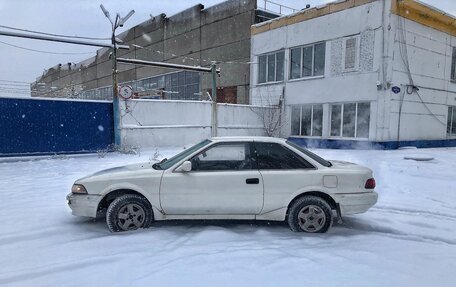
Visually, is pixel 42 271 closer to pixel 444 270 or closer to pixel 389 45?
pixel 444 270

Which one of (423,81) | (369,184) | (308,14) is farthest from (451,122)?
(369,184)

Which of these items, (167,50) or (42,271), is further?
(167,50)

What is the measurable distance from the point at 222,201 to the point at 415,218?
128 inches

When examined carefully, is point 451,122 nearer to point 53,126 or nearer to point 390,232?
point 390,232

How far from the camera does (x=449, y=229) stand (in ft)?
15.9

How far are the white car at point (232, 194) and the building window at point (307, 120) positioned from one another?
43.0ft

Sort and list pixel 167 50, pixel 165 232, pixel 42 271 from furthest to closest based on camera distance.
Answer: pixel 167 50, pixel 165 232, pixel 42 271

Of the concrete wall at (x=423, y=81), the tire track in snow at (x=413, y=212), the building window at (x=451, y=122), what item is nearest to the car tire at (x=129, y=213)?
the tire track in snow at (x=413, y=212)

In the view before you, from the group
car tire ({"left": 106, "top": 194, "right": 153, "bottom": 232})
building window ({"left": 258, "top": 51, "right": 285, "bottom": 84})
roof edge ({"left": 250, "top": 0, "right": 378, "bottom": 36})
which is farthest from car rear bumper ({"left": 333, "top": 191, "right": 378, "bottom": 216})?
building window ({"left": 258, "top": 51, "right": 285, "bottom": 84})

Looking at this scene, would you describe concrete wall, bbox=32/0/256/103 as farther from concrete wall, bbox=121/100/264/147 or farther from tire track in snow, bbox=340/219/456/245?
tire track in snow, bbox=340/219/456/245

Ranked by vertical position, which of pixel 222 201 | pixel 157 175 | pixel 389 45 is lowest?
pixel 222 201

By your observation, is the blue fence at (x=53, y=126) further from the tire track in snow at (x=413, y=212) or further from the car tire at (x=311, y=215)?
the tire track in snow at (x=413, y=212)

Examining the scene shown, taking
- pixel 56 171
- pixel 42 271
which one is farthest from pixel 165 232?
pixel 56 171

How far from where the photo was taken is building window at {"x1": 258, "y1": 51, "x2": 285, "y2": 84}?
1917 centimetres
